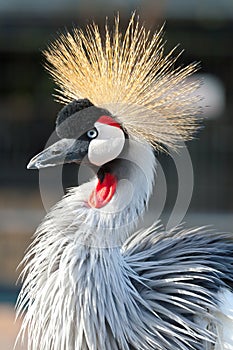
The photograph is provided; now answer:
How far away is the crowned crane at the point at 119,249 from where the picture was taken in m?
2.25

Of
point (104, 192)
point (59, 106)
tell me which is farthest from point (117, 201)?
point (59, 106)

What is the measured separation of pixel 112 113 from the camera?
2.33 meters

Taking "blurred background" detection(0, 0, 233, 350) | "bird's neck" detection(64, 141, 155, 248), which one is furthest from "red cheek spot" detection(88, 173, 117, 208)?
"blurred background" detection(0, 0, 233, 350)

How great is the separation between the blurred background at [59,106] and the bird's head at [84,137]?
4551 mm

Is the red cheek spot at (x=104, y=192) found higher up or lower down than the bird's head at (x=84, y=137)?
lower down

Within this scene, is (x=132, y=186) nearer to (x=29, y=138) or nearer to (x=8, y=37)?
(x=29, y=138)

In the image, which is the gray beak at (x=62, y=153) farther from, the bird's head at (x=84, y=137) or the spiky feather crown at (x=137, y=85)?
the spiky feather crown at (x=137, y=85)

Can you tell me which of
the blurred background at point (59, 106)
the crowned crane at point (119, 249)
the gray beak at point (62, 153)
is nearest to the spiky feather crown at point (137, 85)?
the crowned crane at point (119, 249)

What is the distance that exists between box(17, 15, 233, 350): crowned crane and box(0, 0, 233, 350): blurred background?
14.7ft

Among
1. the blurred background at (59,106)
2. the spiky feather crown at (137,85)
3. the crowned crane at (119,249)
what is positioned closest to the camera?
the crowned crane at (119,249)

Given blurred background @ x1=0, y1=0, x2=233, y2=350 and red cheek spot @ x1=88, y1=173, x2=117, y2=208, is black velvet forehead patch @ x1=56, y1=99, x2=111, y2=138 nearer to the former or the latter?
red cheek spot @ x1=88, y1=173, x2=117, y2=208

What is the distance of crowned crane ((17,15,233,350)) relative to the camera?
2.25 metres

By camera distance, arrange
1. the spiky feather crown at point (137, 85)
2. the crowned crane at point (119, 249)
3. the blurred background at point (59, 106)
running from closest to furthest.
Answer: the crowned crane at point (119, 249)
the spiky feather crown at point (137, 85)
the blurred background at point (59, 106)

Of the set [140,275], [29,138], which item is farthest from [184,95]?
[29,138]
